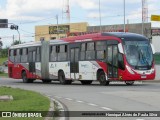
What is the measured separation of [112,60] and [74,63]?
462 cm

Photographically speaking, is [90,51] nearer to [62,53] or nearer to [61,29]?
[62,53]

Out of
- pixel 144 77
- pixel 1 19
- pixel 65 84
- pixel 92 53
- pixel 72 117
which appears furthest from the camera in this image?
pixel 1 19

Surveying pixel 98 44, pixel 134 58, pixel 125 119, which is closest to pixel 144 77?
pixel 134 58

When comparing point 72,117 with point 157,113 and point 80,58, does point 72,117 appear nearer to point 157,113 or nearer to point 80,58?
point 157,113

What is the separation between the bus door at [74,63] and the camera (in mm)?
33969

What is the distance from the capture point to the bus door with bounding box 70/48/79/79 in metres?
34.0

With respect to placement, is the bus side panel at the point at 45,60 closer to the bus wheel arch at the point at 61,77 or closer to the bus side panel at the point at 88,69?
the bus wheel arch at the point at 61,77

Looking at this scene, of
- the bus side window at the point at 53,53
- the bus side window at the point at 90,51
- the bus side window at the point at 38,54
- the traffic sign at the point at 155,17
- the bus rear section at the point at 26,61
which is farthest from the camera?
the traffic sign at the point at 155,17

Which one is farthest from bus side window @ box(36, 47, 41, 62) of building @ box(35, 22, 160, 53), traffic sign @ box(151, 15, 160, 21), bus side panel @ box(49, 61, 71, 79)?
building @ box(35, 22, 160, 53)

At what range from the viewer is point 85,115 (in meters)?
14.7

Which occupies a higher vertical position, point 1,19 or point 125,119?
point 1,19

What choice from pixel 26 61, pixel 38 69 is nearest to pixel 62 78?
pixel 38 69

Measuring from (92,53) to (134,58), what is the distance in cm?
351

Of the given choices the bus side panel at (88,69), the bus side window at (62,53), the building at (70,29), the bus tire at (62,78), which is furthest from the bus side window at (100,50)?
the building at (70,29)
